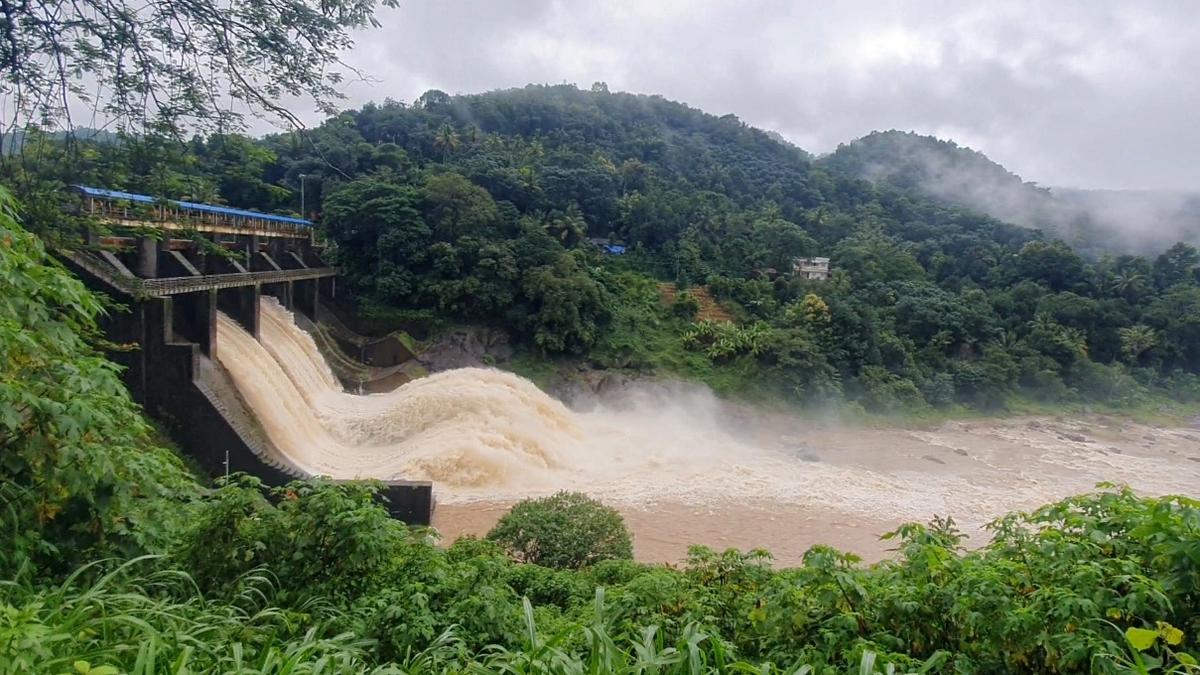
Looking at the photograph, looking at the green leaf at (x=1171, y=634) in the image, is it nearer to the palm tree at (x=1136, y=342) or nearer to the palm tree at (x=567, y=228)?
the palm tree at (x=567, y=228)

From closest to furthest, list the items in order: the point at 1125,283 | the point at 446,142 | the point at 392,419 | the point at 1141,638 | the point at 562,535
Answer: the point at 1141,638
the point at 562,535
the point at 392,419
the point at 1125,283
the point at 446,142

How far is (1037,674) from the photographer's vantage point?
7.63 ft

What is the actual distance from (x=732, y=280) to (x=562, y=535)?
22131 mm

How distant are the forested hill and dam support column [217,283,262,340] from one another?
165ft

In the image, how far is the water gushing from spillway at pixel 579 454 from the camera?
13180mm

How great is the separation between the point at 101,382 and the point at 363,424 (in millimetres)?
12164

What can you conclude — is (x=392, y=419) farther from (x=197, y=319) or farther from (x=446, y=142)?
(x=446, y=142)

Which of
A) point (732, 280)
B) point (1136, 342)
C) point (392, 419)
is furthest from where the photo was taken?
point (732, 280)

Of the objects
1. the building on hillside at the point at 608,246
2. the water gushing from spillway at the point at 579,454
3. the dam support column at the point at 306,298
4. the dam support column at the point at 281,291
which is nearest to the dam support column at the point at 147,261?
the water gushing from spillway at the point at 579,454

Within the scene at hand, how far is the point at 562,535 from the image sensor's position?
8.02 meters

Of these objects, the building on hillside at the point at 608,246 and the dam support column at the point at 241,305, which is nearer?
the dam support column at the point at 241,305

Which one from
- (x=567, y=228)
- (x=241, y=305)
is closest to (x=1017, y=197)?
(x=567, y=228)

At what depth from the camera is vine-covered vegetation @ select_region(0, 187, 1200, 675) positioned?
213 cm

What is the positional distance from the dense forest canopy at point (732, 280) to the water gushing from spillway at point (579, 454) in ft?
12.2
